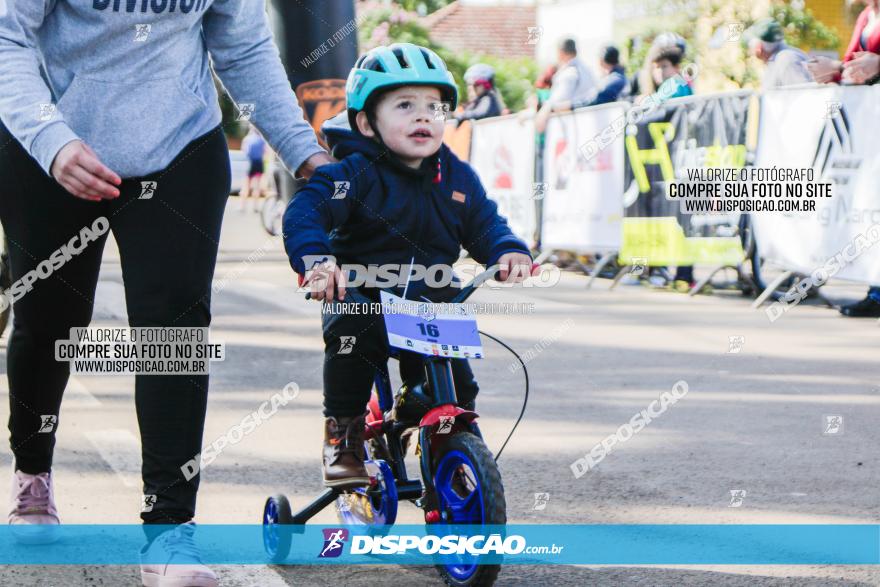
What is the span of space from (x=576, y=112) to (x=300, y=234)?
10.2 metres

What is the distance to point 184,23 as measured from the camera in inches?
144

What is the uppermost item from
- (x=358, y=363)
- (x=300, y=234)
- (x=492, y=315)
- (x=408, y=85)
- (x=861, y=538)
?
(x=408, y=85)

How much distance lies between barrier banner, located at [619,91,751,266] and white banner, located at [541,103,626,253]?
20 centimetres

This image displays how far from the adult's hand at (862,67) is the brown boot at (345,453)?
21.5 ft

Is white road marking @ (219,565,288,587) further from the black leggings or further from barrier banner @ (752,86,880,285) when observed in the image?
barrier banner @ (752,86,880,285)

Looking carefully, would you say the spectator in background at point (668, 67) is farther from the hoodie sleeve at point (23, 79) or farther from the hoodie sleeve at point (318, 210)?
the hoodie sleeve at point (23, 79)

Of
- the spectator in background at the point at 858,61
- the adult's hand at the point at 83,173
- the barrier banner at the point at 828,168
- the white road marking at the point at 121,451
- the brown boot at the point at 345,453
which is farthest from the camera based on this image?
the spectator in background at the point at 858,61

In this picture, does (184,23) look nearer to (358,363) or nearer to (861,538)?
(358,363)

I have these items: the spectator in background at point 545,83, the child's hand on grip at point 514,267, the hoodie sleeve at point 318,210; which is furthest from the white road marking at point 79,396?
the spectator in background at point 545,83

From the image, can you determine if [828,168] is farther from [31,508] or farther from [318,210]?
[31,508]

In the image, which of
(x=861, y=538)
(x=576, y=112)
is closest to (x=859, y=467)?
(x=861, y=538)

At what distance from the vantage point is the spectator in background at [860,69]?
31.9ft

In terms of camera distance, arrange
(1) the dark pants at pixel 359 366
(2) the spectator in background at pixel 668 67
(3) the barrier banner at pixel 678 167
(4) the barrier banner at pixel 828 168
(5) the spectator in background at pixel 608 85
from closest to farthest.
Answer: (1) the dark pants at pixel 359 366
(4) the barrier banner at pixel 828 168
(3) the barrier banner at pixel 678 167
(2) the spectator in background at pixel 668 67
(5) the spectator in background at pixel 608 85

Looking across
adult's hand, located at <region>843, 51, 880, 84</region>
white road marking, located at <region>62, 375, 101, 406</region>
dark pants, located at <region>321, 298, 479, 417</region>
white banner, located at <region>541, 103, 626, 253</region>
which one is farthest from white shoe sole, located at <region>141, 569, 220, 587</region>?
white banner, located at <region>541, 103, 626, 253</region>
